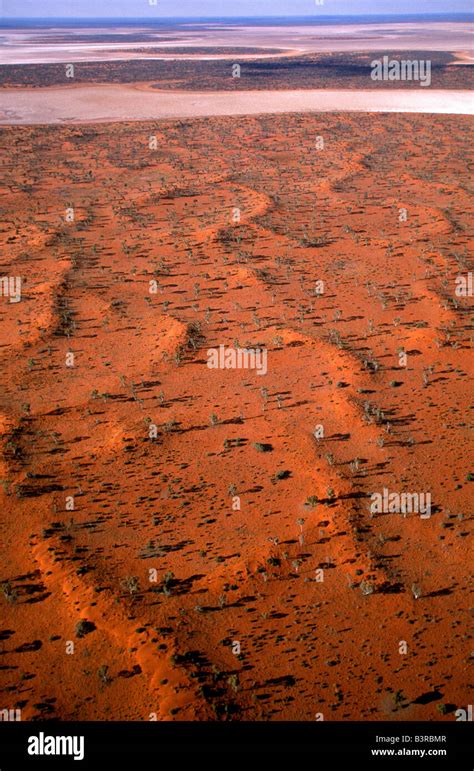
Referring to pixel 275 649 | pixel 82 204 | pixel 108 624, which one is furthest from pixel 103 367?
pixel 82 204

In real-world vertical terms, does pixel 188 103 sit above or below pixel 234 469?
above

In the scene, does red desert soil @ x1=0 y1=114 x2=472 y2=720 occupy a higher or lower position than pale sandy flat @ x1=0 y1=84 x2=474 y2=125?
lower

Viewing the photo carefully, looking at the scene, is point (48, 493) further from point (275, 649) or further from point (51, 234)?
point (51, 234)

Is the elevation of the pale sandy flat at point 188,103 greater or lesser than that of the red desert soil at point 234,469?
greater

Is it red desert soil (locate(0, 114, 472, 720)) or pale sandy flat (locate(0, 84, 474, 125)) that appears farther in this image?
pale sandy flat (locate(0, 84, 474, 125))
